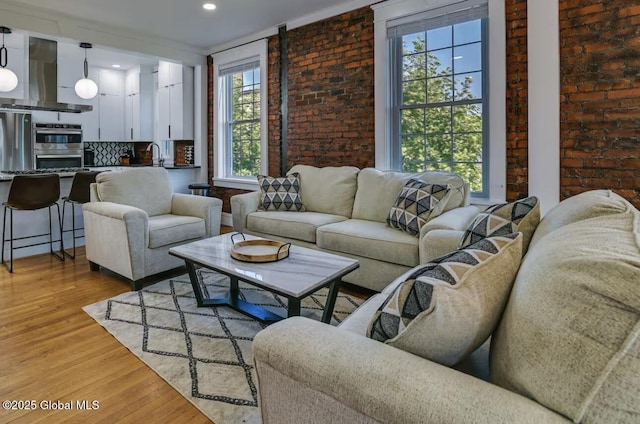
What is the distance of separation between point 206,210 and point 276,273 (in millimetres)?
1860

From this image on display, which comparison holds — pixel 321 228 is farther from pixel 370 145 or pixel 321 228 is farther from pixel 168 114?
Answer: pixel 168 114

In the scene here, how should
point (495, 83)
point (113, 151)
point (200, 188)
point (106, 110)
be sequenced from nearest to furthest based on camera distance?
point (495, 83) < point (200, 188) < point (106, 110) < point (113, 151)

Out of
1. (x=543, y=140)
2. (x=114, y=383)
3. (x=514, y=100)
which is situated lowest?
(x=114, y=383)

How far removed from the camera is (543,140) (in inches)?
117

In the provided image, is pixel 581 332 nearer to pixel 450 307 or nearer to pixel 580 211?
pixel 450 307

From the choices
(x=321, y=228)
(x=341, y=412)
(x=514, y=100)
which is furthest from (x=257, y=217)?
(x=341, y=412)

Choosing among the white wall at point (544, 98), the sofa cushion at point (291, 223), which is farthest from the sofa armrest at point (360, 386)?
the white wall at point (544, 98)

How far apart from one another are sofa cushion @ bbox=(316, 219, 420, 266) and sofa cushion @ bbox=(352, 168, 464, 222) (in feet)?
0.60

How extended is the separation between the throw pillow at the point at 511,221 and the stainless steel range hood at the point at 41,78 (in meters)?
5.69

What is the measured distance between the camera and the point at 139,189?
12.2 ft

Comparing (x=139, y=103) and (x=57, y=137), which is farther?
(x=139, y=103)

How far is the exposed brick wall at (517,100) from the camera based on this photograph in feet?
9.92

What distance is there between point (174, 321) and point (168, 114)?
182 inches

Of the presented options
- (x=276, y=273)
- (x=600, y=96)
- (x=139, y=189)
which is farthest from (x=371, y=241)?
(x=139, y=189)
